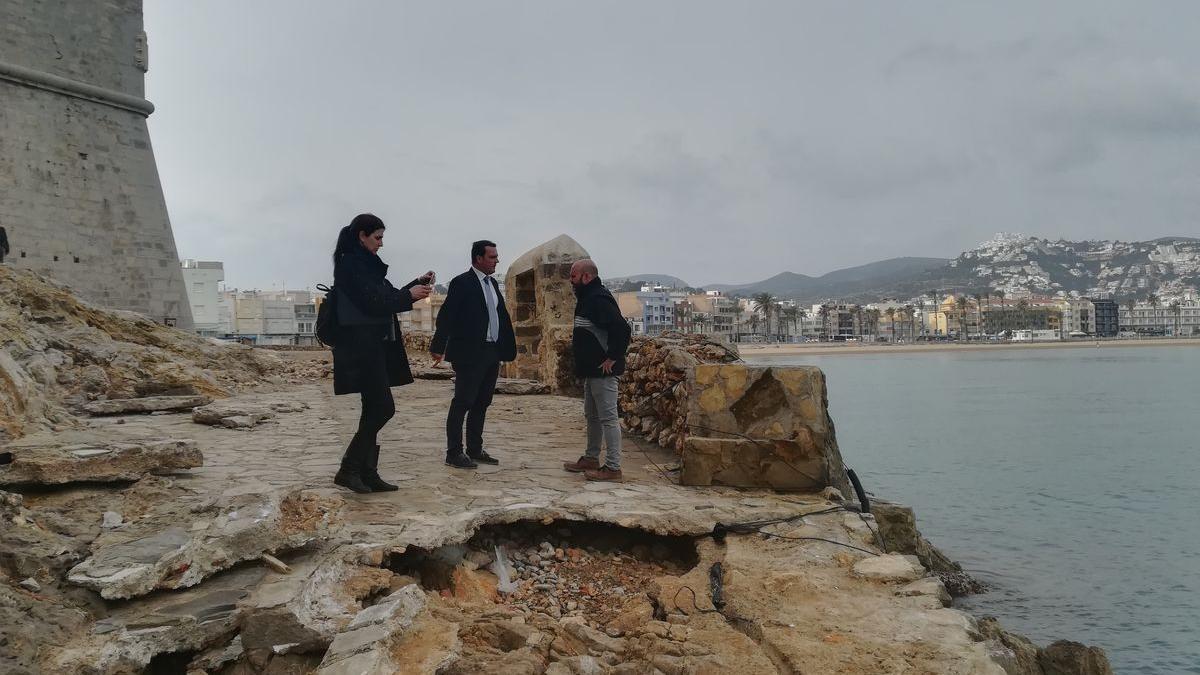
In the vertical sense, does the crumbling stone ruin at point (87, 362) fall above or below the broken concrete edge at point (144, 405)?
above

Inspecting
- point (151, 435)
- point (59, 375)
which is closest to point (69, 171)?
point (59, 375)

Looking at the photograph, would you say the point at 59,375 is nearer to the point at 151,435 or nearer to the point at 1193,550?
the point at 151,435

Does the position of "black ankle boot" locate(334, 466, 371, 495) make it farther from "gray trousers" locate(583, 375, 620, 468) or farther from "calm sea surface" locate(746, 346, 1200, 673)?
"calm sea surface" locate(746, 346, 1200, 673)

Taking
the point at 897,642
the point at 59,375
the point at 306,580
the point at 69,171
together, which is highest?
the point at 69,171

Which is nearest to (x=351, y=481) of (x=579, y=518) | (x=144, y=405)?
(x=579, y=518)

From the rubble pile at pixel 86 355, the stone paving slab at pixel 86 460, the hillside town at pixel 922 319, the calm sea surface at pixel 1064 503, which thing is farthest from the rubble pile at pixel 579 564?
the hillside town at pixel 922 319

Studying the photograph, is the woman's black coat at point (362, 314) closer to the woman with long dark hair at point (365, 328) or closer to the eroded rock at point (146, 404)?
the woman with long dark hair at point (365, 328)

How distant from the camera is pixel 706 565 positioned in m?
3.81

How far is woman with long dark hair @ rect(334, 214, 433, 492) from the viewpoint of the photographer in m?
4.55

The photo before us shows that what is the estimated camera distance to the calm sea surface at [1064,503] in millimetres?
9016

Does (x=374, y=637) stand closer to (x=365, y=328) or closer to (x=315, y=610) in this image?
(x=315, y=610)

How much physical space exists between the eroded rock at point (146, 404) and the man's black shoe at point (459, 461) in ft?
14.6

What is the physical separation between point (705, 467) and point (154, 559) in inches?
127

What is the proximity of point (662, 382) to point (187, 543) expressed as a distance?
4.51m
